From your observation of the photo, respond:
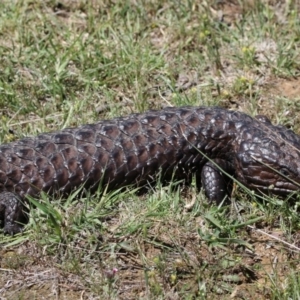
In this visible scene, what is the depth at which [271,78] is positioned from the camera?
7.65m

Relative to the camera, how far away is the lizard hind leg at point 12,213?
589 centimetres

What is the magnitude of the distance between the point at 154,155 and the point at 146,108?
93 centimetres

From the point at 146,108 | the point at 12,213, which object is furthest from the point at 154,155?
the point at 12,213

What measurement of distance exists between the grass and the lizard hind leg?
78mm

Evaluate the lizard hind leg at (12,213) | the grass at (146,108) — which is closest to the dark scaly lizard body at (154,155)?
the lizard hind leg at (12,213)

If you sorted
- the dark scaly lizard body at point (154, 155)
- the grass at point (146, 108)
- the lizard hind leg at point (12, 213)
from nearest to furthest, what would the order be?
the grass at point (146, 108)
the lizard hind leg at point (12, 213)
the dark scaly lizard body at point (154, 155)

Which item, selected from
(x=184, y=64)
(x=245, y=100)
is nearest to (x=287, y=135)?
(x=245, y=100)

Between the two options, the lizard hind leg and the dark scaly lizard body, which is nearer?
the lizard hind leg

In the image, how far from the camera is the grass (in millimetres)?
5582

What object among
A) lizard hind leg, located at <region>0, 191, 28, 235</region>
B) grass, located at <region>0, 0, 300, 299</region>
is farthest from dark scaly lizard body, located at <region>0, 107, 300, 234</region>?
grass, located at <region>0, 0, 300, 299</region>

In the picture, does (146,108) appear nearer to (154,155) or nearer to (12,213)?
(154,155)

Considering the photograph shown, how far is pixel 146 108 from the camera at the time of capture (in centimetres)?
721

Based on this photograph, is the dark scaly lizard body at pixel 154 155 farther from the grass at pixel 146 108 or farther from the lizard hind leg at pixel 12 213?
the grass at pixel 146 108

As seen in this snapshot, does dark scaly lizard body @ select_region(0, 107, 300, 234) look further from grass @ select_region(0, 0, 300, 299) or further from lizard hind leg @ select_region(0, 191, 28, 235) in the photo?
grass @ select_region(0, 0, 300, 299)
